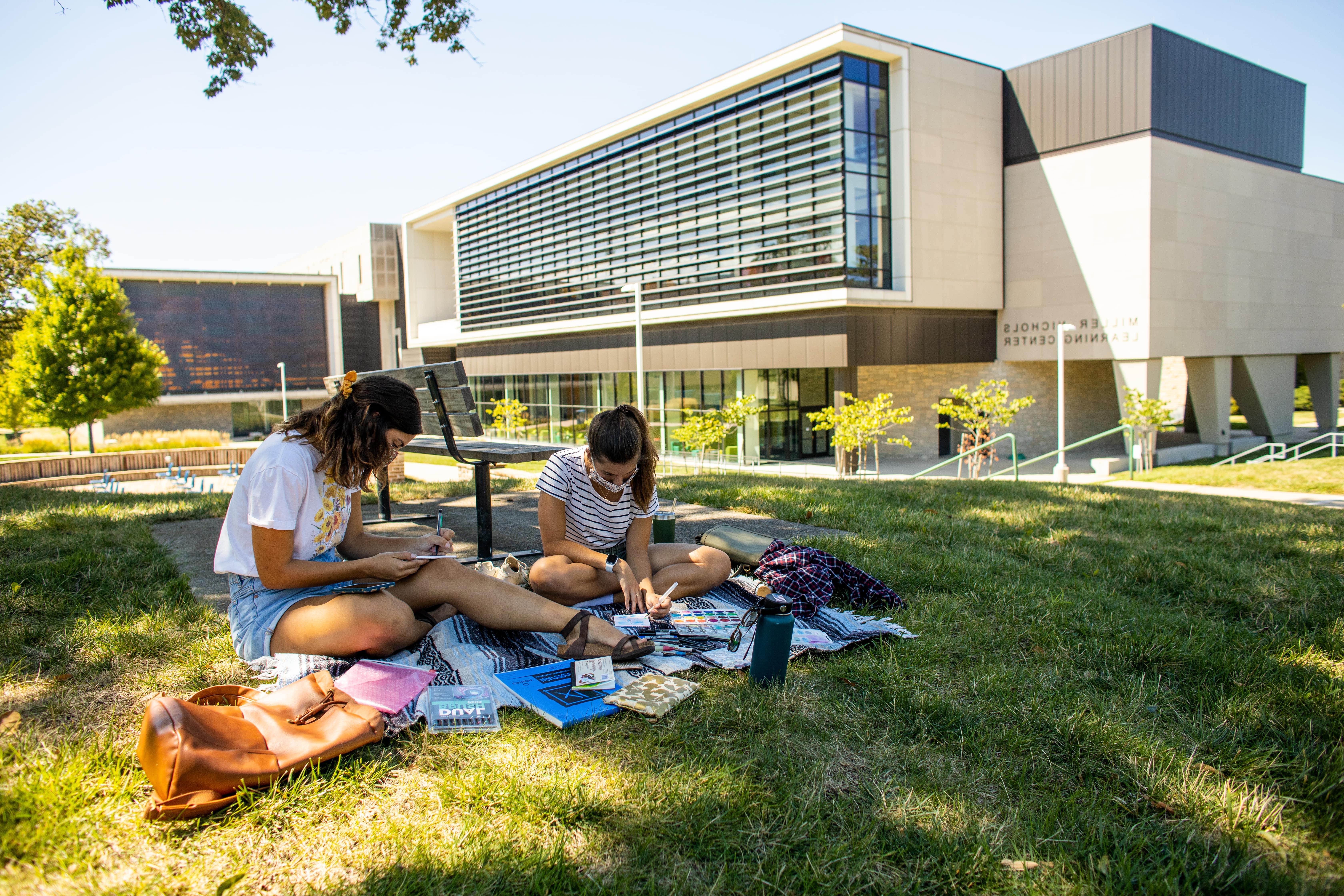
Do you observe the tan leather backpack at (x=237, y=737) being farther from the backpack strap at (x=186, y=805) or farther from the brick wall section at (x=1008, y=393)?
the brick wall section at (x=1008, y=393)

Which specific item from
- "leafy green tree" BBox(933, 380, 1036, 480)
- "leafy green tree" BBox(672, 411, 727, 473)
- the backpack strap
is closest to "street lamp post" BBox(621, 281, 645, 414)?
"leafy green tree" BBox(672, 411, 727, 473)

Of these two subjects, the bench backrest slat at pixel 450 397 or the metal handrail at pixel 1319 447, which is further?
the metal handrail at pixel 1319 447

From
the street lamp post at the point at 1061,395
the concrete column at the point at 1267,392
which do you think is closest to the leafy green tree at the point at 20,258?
the street lamp post at the point at 1061,395

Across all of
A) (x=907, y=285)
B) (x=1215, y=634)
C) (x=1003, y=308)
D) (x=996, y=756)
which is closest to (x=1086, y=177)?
(x=1003, y=308)

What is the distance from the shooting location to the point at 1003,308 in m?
26.3

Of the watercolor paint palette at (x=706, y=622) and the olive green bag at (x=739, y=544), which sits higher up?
the olive green bag at (x=739, y=544)

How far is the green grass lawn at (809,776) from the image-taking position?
181cm

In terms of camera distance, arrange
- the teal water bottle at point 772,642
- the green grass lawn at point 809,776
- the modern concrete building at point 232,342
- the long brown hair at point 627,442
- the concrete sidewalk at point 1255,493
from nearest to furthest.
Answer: the green grass lawn at point 809,776
the teal water bottle at point 772,642
the long brown hair at point 627,442
the concrete sidewalk at point 1255,493
the modern concrete building at point 232,342

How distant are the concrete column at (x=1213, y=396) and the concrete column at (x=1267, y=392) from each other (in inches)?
17.9

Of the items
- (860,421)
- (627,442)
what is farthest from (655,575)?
(860,421)

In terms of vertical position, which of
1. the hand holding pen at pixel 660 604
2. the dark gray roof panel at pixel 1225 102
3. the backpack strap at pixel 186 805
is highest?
the dark gray roof panel at pixel 1225 102

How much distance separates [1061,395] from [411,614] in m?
21.8

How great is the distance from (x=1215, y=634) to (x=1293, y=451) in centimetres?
2859

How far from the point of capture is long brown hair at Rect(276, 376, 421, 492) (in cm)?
293
